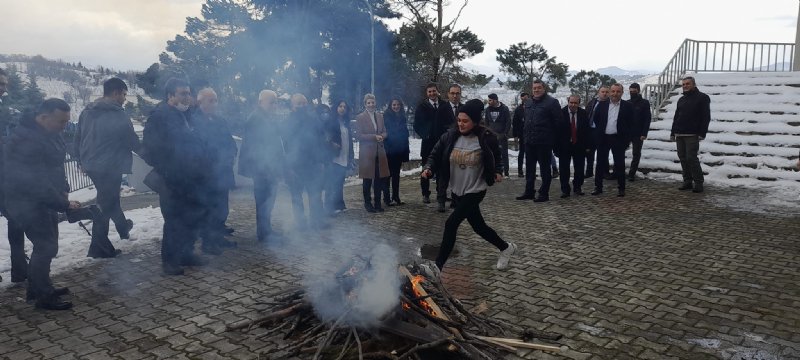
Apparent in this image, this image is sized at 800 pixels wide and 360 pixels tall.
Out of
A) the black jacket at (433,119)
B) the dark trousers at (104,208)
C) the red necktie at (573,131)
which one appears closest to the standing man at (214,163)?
the dark trousers at (104,208)

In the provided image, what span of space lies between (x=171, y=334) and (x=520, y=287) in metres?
3.21

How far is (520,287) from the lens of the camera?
512cm

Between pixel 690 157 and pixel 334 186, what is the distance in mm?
7003

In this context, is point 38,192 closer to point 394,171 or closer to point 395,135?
point 395,135

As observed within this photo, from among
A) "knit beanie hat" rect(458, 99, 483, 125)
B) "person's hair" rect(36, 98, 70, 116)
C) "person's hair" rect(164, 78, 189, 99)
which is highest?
"person's hair" rect(164, 78, 189, 99)

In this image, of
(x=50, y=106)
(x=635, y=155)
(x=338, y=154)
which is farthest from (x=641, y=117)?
(x=50, y=106)

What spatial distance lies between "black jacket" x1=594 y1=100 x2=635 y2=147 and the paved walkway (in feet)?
6.74

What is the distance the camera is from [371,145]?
8734 millimetres

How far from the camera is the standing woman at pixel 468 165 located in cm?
527

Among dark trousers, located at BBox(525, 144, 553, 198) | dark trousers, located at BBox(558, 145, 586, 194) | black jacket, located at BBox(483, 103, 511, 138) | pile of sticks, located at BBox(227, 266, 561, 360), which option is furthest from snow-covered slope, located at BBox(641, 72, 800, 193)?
pile of sticks, located at BBox(227, 266, 561, 360)

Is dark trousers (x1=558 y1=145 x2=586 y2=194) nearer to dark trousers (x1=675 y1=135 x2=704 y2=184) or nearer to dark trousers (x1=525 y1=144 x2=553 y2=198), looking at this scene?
dark trousers (x1=525 y1=144 x2=553 y2=198)

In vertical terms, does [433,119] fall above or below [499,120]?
above

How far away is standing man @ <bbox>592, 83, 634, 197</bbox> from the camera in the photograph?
9.86m

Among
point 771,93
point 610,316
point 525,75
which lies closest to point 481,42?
point 525,75
